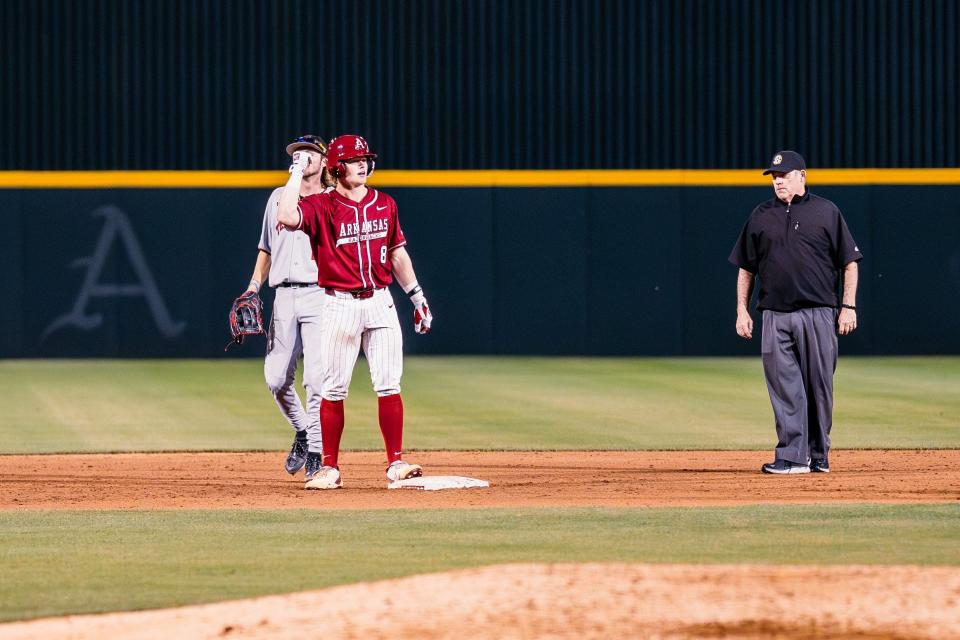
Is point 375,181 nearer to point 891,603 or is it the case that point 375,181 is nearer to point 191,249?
point 191,249

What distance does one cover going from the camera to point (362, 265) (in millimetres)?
9227

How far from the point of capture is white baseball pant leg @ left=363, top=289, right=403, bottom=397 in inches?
366

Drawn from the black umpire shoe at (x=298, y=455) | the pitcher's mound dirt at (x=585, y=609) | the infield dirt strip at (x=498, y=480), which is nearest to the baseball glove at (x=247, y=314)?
the black umpire shoe at (x=298, y=455)

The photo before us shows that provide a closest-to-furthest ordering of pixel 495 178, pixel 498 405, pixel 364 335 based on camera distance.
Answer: pixel 364 335, pixel 498 405, pixel 495 178

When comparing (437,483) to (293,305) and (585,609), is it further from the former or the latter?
(585,609)

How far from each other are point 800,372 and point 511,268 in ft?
45.0

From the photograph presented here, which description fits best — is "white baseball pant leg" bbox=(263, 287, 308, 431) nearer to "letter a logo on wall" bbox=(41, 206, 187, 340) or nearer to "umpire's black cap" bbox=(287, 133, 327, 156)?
"umpire's black cap" bbox=(287, 133, 327, 156)

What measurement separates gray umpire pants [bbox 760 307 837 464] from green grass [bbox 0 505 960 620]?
4.91ft

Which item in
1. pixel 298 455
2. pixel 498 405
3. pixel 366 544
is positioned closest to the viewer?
pixel 366 544

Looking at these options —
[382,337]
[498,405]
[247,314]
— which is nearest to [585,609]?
[382,337]

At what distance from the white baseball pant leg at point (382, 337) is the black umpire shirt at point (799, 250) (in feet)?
7.57

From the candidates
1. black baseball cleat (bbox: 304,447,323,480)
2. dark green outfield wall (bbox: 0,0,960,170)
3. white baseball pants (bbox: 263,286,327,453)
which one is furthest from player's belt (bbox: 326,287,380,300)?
dark green outfield wall (bbox: 0,0,960,170)

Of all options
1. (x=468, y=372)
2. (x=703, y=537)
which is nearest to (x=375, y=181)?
(x=468, y=372)

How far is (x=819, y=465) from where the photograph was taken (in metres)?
10.4
